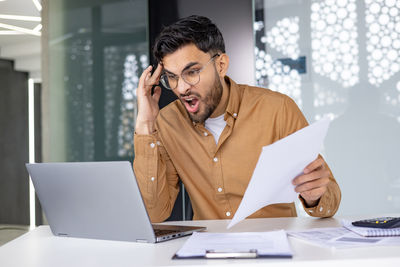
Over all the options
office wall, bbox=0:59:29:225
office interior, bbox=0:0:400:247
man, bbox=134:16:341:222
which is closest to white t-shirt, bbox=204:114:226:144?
man, bbox=134:16:341:222

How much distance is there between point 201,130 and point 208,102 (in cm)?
12

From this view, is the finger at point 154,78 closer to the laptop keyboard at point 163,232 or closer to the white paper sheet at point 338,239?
the laptop keyboard at point 163,232

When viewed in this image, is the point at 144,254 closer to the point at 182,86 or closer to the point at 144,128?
the point at 144,128

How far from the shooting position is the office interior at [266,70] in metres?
3.15

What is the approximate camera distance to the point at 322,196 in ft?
5.01

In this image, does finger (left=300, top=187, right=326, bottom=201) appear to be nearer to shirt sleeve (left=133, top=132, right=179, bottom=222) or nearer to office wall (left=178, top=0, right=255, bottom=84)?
shirt sleeve (left=133, top=132, right=179, bottom=222)

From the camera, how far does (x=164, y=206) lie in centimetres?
190

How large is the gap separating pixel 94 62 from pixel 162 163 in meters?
1.64

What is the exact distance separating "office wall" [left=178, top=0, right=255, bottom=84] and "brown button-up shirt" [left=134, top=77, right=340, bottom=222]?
5.14ft

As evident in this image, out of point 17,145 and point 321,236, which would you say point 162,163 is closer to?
point 321,236

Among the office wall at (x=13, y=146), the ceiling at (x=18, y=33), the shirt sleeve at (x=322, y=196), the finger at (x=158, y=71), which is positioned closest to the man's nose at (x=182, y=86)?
the finger at (x=158, y=71)

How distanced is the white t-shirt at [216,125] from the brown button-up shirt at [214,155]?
9cm

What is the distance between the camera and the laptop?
1199 millimetres

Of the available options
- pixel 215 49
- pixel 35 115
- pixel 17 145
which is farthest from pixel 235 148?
pixel 35 115
